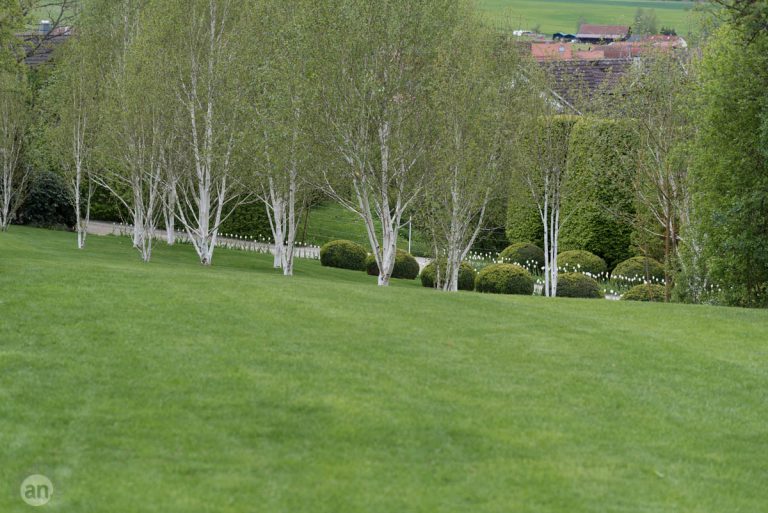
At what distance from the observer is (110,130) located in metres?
30.3

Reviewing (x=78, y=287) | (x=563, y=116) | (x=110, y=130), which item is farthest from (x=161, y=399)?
(x=563, y=116)

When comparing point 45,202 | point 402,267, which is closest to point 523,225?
point 402,267

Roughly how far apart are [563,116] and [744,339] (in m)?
20.6

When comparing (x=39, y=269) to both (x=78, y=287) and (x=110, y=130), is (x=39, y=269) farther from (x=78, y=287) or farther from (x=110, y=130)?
(x=110, y=130)

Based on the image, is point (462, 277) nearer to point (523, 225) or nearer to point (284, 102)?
point (523, 225)

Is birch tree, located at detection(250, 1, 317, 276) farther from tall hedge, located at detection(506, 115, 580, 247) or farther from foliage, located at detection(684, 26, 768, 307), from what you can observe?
foliage, located at detection(684, 26, 768, 307)

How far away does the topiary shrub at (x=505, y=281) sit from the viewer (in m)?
30.4

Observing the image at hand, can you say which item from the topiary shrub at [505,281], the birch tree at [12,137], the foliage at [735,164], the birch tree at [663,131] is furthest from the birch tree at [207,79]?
the foliage at [735,164]

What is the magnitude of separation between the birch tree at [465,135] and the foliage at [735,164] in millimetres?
5717

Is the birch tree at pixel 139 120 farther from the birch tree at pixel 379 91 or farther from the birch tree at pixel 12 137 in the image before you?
the birch tree at pixel 379 91

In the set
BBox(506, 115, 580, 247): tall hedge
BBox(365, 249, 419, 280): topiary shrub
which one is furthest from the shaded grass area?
BBox(506, 115, 580, 247): tall hedge

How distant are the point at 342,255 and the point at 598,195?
9240mm

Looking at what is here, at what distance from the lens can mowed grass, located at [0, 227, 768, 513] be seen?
8.18m

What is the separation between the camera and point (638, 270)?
32.4 m
